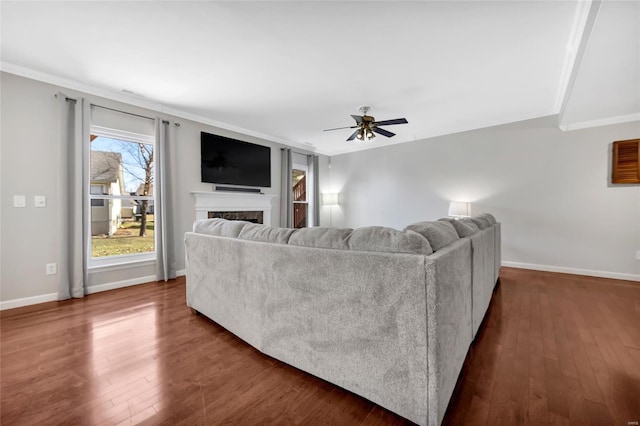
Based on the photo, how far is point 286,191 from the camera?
532cm

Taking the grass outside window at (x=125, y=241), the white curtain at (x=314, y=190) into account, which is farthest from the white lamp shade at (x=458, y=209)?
the grass outside window at (x=125, y=241)

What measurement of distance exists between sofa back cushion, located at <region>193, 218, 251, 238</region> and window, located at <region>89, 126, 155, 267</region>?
184 cm

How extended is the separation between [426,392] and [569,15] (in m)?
2.78

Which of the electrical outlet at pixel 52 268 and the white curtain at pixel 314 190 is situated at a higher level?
the white curtain at pixel 314 190

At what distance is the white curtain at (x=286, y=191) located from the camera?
5.29 meters

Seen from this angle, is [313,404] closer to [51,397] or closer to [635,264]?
[51,397]

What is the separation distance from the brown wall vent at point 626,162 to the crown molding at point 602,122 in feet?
0.93

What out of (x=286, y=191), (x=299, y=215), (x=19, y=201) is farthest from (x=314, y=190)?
(x=19, y=201)

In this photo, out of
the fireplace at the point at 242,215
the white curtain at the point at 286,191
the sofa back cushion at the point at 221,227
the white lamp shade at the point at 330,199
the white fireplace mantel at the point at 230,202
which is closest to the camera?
the sofa back cushion at the point at 221,227

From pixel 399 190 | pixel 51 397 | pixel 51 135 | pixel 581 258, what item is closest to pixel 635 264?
pixel 581 258

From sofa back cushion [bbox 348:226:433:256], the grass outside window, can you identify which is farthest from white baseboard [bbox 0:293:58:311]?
sofa back cushion [bbox 348:226:433:256]

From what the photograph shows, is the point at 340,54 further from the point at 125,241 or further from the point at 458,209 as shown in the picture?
the point at 125,241

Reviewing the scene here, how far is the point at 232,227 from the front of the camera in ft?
6.33

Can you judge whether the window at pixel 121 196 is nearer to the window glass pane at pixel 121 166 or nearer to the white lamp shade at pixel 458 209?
the window glass pane at pixel 121 166
